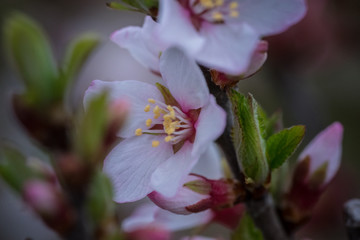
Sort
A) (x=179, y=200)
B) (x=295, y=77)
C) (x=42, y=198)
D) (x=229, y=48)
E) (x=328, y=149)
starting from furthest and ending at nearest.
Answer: (x=295, y=77)
(x=328, y=149)
(x=179, y=200)
(x=229, y=48)
(x=42, y=198)

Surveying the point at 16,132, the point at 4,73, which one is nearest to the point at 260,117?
the point at 16,132

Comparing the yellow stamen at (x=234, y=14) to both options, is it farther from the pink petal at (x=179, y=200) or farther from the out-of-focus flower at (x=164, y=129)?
the pink petal at (x=179, y=200)

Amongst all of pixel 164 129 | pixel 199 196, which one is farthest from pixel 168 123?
pixel 199 196

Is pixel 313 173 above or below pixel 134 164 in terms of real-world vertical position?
below

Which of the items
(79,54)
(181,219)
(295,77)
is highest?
(79,54)

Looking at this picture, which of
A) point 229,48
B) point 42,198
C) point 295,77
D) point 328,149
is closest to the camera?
point 42,198

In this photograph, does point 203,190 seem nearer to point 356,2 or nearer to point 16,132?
point 356,2

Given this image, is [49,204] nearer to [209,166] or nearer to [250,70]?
[250,70]

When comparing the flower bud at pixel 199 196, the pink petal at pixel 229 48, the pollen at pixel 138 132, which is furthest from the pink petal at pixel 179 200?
the pink petal at pixel 229 48
